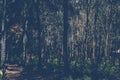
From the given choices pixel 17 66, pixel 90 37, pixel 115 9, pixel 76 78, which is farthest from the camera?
pixel 90 37

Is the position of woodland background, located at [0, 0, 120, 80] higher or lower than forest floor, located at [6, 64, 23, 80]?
higher

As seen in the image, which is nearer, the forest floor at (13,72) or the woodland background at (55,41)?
the forest floor at (13,72)

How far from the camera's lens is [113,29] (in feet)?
113

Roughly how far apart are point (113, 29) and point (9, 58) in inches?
534

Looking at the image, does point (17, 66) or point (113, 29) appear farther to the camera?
point (113, 29)

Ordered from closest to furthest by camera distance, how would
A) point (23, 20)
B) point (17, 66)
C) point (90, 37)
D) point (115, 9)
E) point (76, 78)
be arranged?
point (76, 78), point (17, 66), point (23, 20), point (115, 9), point (90, 37)

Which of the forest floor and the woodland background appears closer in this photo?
the forest floor

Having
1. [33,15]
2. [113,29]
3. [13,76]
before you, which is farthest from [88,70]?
[113,29]

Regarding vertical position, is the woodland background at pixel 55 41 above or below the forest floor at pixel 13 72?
above

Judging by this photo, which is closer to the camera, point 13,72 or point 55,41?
point 13,72

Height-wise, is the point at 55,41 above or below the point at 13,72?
above

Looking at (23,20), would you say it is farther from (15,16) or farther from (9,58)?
(9,58)

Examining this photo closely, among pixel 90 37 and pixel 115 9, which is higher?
pixel 115 9

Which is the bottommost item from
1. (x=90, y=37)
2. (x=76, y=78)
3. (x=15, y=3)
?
(x=76, y=78)
